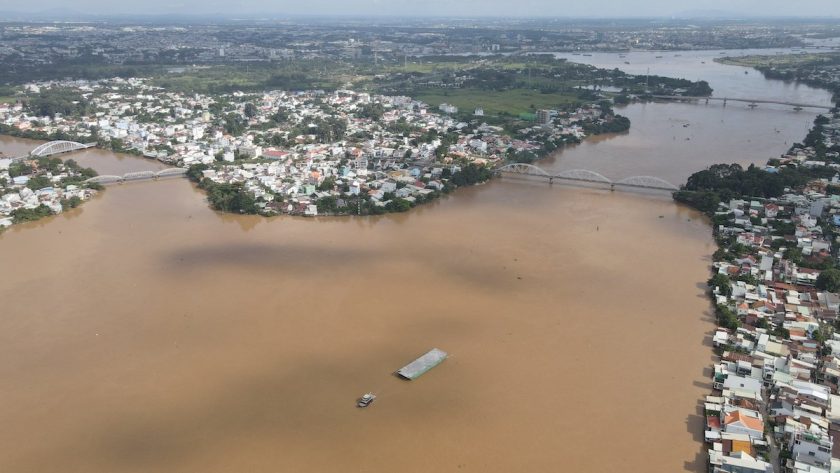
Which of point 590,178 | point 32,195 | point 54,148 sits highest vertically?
point 590,178

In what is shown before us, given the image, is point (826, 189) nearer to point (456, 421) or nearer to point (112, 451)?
point (456, 421)

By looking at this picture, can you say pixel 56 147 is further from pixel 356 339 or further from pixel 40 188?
pixel 356 339

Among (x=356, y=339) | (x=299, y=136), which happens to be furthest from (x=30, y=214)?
(x=356, y=339)

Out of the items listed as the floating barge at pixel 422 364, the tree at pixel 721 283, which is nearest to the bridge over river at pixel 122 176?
the floating barge at pixel 422 364

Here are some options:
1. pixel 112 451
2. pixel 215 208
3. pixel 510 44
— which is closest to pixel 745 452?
pixel 112 451

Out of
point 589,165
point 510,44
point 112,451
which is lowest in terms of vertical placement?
point 112,451

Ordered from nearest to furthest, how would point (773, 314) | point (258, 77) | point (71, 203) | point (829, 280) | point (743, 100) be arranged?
1. point (773, 314)
2. point (829, 280)
3. point (71, 203)
4. point (743, 100)
5. point (258, 77)
